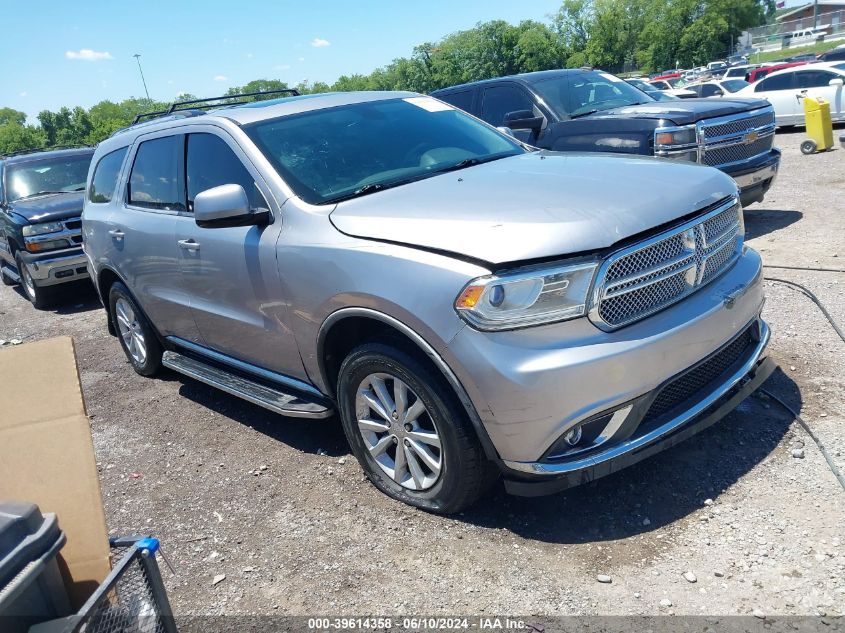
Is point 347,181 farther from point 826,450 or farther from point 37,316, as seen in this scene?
point 37,316

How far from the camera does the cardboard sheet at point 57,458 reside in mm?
2154

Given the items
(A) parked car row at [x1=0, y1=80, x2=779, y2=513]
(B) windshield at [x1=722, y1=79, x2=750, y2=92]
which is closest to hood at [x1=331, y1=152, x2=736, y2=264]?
(A) parked car row at [x1=0, y1=80, x2=779, y2=513]

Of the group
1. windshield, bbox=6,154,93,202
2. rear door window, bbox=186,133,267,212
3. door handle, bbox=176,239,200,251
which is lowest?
door handle, bbox=176,239,200,251

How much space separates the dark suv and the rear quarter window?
3.41 meters

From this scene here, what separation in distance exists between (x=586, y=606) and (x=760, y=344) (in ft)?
5.46

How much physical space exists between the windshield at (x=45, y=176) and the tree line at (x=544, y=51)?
60.8 meters

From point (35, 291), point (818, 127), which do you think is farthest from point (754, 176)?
point (35, 291)

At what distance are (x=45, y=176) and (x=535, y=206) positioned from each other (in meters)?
9.61

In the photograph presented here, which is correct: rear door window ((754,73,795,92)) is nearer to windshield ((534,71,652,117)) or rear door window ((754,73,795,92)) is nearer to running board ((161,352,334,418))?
windshield ((534,71,652,117))

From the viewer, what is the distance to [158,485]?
13.7 ft

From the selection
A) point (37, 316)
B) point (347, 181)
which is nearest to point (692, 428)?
point (347, 181)

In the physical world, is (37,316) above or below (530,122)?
below

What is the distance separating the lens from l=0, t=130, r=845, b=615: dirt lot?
2.72 m

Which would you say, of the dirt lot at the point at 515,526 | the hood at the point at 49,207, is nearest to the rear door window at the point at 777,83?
the dirt lot at the point at 515,526
